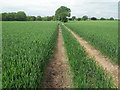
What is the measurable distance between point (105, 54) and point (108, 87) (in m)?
5.59

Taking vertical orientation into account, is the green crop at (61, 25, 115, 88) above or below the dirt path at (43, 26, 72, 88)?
above

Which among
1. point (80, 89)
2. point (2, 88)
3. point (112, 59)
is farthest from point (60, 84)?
point (112, 59)

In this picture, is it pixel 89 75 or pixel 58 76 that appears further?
pixel 58 76

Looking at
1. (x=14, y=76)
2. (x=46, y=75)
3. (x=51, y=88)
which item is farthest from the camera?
(x=46, y=75)

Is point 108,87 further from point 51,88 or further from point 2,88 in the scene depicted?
point 2,88

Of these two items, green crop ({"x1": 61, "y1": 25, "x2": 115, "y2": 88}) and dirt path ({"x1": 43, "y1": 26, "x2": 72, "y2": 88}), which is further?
dirt path ({"x1": 43, "y1": 26, "x2": 72, "y2": 88})

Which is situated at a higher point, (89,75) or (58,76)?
(89,75)

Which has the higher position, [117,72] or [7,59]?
[7,59]

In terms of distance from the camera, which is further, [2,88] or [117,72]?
[117,72]

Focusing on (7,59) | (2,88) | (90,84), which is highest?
(7,59)

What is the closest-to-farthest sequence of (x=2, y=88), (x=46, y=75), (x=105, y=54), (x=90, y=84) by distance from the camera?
1. (x=2, y=88)
2. (x=90, y=84)
3. (x=46, y=75)
4. (x=105, y=54)

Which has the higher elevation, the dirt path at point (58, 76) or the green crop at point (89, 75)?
the green crop at point (89, 75)

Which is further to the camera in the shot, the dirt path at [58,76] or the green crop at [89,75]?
the dirt path at [58,76]

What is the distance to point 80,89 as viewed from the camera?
3684 millimetres
